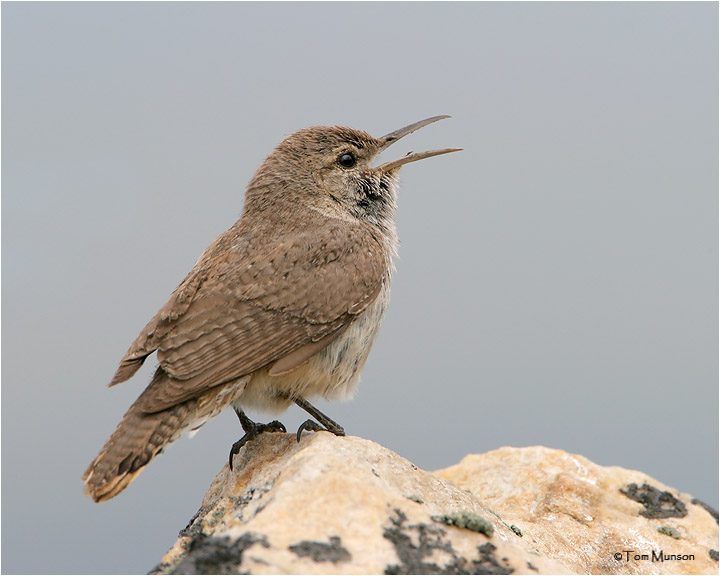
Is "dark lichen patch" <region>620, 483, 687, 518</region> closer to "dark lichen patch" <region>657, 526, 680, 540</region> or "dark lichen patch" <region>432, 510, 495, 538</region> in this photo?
"dark lichen patch" <region>657, 526, 680, 540</region>

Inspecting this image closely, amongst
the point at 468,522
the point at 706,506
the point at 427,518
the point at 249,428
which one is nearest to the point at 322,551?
the point at 427,518

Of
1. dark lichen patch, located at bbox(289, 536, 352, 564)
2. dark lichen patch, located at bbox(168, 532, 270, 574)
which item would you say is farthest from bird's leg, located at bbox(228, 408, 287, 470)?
dark lichen patch, located at bbox(289, 536, 352, 564)

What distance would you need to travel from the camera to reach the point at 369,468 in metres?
5.10

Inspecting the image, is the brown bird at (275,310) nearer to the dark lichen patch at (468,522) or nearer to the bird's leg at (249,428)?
the bird's leg at (249,428)

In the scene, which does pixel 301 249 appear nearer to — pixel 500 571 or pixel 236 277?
pixel 236 277

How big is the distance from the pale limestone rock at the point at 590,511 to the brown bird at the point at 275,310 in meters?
2.21

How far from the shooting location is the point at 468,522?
15.4ft

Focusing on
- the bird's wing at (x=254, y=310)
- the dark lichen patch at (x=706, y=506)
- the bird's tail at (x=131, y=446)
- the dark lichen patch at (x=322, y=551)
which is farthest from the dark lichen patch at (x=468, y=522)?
the dark lichen patch at (x=706, y=506)

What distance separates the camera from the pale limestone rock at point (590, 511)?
683 centimetres

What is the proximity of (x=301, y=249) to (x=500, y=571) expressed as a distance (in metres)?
2.86

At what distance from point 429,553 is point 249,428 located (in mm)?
2366

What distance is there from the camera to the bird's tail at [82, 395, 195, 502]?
201 inches

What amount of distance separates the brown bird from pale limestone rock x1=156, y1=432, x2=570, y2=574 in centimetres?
61

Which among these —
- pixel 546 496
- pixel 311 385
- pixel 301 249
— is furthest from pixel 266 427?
A: pixel 546 496
